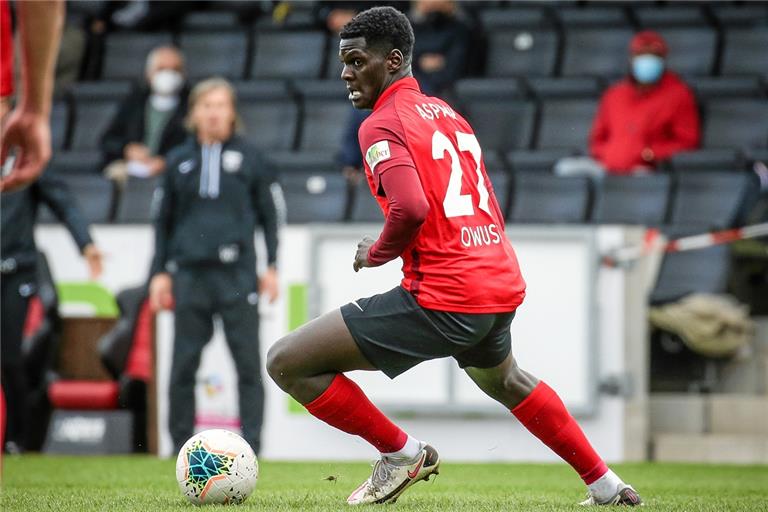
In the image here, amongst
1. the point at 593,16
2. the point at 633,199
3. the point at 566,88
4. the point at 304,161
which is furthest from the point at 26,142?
the point at 593,16

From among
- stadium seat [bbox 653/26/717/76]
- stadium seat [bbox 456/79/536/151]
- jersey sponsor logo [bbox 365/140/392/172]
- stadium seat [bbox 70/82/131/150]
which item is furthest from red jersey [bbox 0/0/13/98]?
stadium seat [bbox 70/82/131/150]

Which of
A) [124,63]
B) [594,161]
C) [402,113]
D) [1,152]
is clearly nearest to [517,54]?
[594,161]

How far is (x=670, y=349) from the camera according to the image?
9273 mm

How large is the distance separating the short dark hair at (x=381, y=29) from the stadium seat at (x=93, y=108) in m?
7.76

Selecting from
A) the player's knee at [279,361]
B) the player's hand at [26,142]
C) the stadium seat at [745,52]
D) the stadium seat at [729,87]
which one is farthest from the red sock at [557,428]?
the stadium seat at [745,52]

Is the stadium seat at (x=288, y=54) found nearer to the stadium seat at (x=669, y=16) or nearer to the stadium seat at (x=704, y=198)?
the stadium seat at (x=669, y=16)

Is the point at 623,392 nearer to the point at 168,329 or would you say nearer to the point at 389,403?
the point at 389,403

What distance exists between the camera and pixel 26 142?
3410 millimetres

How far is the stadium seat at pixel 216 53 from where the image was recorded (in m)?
12.8

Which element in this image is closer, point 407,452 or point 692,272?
→ point 407,452

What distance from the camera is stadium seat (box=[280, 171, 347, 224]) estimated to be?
1007 cm

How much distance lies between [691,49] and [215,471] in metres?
7.60

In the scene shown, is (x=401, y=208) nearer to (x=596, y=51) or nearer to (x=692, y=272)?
(x=692, y=272)

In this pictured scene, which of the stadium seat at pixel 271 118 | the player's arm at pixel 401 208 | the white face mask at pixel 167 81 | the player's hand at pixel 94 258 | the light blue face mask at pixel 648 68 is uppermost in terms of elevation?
the player's arm at pixel 401 208
